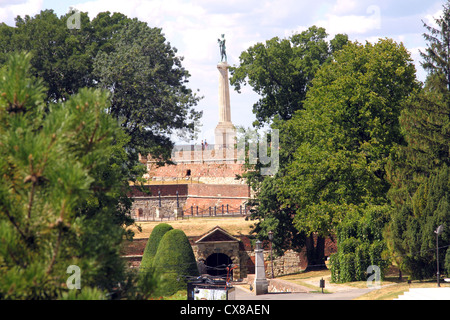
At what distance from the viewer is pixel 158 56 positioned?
1495 inches

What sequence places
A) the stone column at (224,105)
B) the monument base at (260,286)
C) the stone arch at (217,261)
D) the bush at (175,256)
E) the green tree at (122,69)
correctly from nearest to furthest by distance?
the monument base at (260,286), the bush at (175,256), the green tree at (122,69), the stone arch at (217,261), the stone column at (224,105)

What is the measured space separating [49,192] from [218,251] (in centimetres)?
3340

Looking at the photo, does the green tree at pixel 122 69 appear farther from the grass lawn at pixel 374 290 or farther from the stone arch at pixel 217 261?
the grass lawn at pixel 374 290

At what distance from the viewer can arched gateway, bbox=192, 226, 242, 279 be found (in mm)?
38156

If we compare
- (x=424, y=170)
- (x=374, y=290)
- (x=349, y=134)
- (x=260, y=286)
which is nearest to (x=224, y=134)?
(x=349, y=134)

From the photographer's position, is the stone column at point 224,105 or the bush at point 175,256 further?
the stone column at point 224,105

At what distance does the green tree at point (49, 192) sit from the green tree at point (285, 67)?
103 ft

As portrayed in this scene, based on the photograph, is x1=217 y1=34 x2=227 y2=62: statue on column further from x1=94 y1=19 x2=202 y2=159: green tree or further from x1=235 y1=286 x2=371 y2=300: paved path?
x1=235 y1=286 x2=371 y2=300: paved path

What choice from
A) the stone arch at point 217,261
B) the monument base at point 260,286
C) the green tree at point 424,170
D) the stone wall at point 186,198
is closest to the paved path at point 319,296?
the monument base at point 260,286

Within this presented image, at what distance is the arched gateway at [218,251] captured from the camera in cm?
3816

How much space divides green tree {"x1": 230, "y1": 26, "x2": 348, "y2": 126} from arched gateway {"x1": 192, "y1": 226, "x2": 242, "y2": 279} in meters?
7.89

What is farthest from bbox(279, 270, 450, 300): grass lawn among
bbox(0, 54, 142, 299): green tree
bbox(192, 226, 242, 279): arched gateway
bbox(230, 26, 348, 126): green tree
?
bbox(0, 54, 142, 299): green tree
